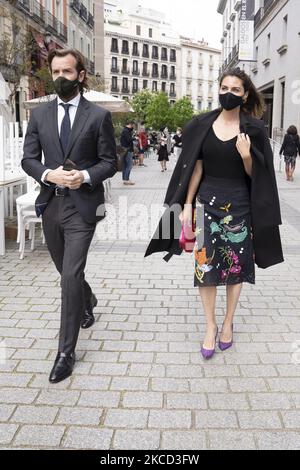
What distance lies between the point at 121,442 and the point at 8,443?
1.86 feet

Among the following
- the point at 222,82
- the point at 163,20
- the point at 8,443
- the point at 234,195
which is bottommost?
the point at 8,443

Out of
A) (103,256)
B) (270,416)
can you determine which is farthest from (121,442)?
(103,256)

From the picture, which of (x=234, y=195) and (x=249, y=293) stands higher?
(x=234, y=195)

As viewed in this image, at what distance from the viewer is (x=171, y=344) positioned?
3994 mm

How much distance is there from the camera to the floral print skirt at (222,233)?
3561 millimetres

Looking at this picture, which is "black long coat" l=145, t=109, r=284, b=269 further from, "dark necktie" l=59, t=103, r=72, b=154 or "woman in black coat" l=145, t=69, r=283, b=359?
"dark necktie" l=59, t=103, r=72, b=154

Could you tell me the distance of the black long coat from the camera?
350 centimetres

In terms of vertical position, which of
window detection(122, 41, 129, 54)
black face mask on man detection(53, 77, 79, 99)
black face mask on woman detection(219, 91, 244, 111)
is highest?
window detection(122, 41, 129, 54)

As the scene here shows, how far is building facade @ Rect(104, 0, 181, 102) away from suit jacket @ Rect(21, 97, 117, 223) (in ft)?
264

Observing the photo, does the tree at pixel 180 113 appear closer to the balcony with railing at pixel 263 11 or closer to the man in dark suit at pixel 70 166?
the balcony with railing at pixel 263 11

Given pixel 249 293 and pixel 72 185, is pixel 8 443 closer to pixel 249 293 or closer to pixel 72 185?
pixel 72 185

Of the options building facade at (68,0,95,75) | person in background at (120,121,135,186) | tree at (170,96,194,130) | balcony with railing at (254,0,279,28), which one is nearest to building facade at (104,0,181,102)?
tree at (170,96,194,130)

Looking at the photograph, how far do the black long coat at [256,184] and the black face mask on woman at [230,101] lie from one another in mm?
123

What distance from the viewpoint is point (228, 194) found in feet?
11.6
